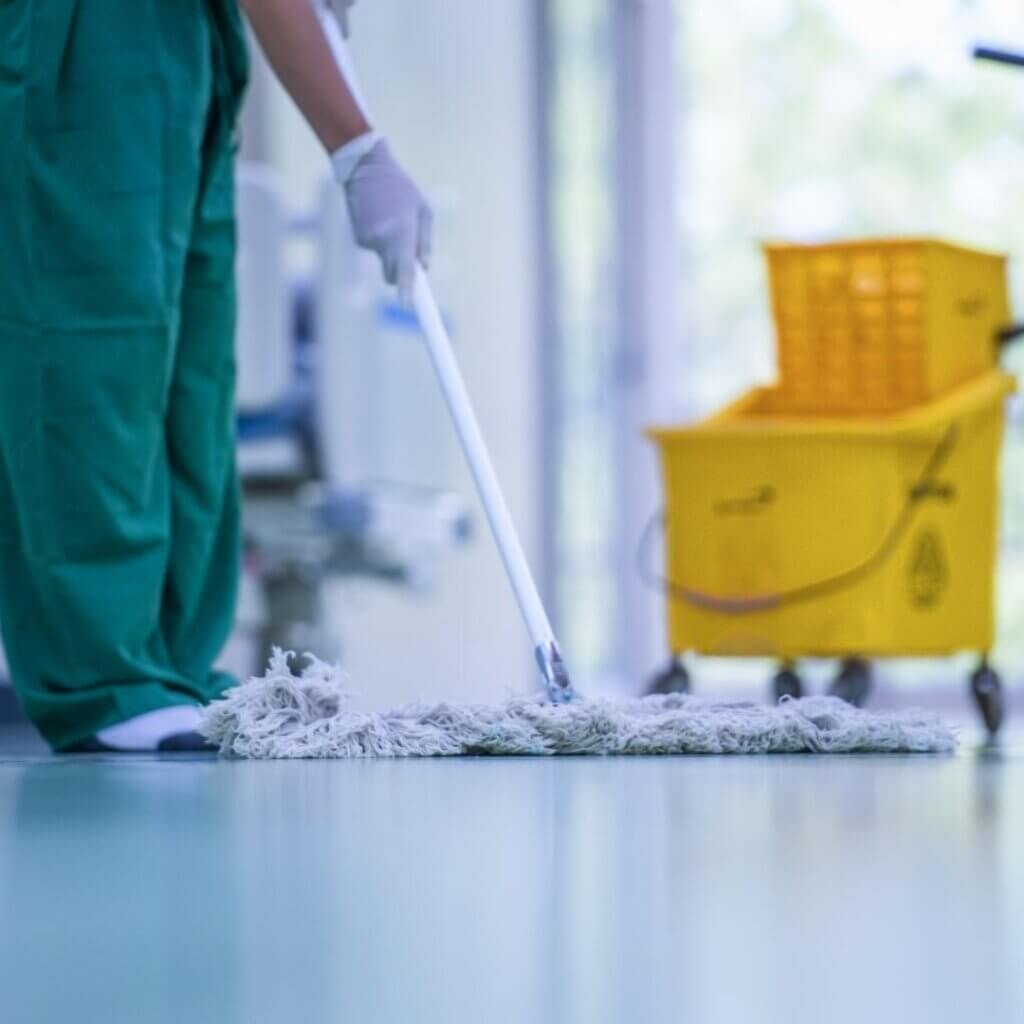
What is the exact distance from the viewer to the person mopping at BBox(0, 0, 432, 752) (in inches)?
65.9

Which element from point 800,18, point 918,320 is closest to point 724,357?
point 800,18

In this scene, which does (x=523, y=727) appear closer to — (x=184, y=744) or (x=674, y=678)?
(x=184, y=744)

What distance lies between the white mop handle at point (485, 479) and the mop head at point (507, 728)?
0.47 feet

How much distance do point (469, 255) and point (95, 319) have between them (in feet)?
11.1

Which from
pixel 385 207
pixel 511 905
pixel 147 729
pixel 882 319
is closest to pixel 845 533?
pixel 882 319

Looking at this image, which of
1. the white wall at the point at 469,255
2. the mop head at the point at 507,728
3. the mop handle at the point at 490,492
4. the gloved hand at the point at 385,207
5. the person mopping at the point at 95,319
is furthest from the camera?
the white wall at the point at 469,255

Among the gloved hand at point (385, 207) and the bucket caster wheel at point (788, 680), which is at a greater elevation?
the gloved hand at point (385, 207)

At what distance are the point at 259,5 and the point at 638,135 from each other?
151 inches

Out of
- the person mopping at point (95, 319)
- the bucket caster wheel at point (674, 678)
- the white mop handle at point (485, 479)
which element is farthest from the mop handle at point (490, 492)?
the bucket caster wheel at point (674, 678)

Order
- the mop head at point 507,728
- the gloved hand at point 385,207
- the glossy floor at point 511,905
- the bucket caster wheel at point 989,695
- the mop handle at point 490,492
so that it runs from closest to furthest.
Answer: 1. the glossy floor at point 511,905
2. the mop head at point 507,728
3. the mop handle at point 490,492
4. the gloved hand at point 385,207
5. the bucket caster wheel at point 989,695

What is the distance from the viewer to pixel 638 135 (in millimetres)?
5391

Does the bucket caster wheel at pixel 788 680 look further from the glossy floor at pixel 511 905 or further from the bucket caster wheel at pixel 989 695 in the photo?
the glossy floor at pixel 511 905

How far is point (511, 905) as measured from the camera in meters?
0.64

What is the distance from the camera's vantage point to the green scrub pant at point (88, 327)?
168 centimetres
